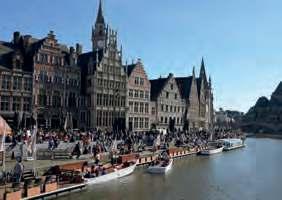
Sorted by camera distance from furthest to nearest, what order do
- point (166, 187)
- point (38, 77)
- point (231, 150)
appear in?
point (231, 150) → point (38, 77) → point (166, 187)

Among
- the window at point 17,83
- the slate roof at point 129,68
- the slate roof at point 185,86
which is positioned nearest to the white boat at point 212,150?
the slate roof at point 129,68

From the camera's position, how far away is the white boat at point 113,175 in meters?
34.9

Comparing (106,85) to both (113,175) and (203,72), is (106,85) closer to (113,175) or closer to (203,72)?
(113,175)

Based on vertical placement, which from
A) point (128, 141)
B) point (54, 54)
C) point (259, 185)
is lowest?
point (259, 185)

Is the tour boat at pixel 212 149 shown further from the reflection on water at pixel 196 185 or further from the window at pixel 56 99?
the window at pixel 56 99

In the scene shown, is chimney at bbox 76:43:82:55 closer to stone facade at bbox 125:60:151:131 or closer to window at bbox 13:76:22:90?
stone facade at bbox 125:60:151:131

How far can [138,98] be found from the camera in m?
A: 78.2

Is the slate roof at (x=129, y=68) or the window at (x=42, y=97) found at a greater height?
the slate roof at (x=129, y=68)

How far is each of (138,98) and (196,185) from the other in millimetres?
41307

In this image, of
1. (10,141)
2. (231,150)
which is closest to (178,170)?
(10,141)

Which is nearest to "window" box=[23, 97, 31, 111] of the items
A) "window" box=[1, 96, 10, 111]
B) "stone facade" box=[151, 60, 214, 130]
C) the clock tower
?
"window" box=[1, 96, 10, 111]

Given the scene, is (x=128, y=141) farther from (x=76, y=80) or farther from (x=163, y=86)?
(x=163, y=86)

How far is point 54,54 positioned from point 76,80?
5.64 m

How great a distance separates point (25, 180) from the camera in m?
28.3
